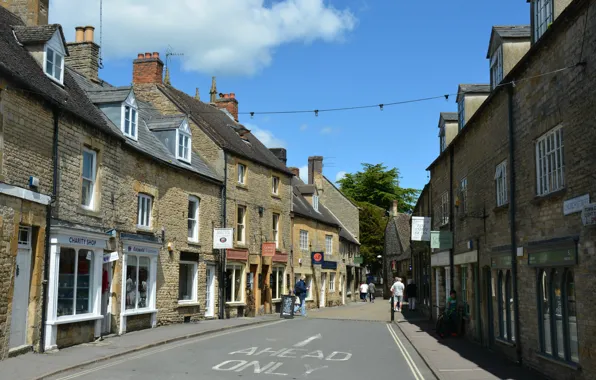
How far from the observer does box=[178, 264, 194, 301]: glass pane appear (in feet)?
78.5

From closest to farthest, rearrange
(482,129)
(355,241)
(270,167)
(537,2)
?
(537,2) → (482,129) → (270,167) → (355,241)

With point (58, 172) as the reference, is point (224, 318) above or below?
below

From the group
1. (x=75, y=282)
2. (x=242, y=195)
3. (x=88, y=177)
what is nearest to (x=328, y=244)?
(x=242, y=195)

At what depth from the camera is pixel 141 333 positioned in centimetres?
1905

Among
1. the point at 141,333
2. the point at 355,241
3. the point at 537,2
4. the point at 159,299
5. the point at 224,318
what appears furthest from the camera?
the point at 355,241

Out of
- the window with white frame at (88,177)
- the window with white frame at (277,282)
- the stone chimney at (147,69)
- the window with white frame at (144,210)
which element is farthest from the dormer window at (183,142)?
the window with white frame at (277,282)

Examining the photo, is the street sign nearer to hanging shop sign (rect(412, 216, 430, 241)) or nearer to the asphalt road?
the asphalt road

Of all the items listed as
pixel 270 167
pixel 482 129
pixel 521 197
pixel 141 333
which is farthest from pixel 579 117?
pixel 270 167

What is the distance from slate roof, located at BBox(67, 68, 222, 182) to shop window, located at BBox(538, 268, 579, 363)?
41.9 ft

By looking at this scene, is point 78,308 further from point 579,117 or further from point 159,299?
point 579,117

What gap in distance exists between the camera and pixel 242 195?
28.7 m

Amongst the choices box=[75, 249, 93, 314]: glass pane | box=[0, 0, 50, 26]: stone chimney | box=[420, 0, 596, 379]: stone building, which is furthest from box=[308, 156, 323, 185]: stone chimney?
box=[75, 249, 93, 314]: glass pane

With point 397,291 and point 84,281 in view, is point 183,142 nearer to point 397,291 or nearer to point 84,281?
point 84,281

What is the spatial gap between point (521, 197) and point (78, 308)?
11.3 m
